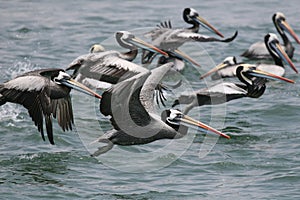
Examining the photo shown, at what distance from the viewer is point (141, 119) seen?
8070 millimetres

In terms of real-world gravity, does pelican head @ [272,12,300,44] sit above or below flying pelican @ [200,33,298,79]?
above

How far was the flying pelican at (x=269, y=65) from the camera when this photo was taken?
12.9 m

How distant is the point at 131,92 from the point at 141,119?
3.06 feet

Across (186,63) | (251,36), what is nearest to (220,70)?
(186,63)

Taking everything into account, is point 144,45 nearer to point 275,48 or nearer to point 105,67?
point 105,67

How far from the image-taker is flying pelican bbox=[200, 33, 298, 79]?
12918 millimetres

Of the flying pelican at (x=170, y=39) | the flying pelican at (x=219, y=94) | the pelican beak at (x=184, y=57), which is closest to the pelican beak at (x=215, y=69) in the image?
the flying pelican at (x=170, y=39)

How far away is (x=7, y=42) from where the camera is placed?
49.2 feet

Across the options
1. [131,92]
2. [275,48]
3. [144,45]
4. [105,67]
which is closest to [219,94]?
[144,45]

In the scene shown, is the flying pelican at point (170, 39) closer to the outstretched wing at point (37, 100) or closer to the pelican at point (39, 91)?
the pelican at point (39, 91)

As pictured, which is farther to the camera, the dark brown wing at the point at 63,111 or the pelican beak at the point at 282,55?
the pelican beak at the point at 282,55

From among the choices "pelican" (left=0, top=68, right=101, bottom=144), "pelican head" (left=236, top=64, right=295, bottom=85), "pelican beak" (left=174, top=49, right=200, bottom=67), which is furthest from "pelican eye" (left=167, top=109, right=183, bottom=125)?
"pelican beak" (left=174, top=49, right=200, bottom=67)

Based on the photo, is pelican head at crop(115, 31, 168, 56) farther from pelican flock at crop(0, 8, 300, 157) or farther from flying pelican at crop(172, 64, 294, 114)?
flying pelican at crop(172, 64, 294, 114)

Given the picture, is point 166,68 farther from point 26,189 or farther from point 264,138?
point 264,138
